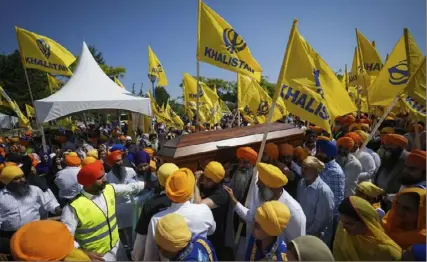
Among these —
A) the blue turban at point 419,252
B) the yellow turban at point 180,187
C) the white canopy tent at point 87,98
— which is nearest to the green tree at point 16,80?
the white canopy tent at point 87,98

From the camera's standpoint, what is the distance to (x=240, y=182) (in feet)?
11.1

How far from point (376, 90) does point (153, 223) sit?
485cm

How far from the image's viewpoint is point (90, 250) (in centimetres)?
256

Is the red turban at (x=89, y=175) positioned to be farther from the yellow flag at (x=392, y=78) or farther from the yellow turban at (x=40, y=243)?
the yellow flag at (x=392, y=78)

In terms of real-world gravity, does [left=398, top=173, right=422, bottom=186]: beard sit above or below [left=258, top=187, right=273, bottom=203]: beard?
above

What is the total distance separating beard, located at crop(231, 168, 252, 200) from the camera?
333cm

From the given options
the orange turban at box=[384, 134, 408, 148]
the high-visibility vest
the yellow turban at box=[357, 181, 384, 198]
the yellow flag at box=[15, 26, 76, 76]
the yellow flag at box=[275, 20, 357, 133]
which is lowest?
the high-visibility vest

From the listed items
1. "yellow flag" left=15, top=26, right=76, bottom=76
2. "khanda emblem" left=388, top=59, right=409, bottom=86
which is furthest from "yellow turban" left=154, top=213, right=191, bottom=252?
"yellow flag" left=15, top=26, right=76, bottom=76

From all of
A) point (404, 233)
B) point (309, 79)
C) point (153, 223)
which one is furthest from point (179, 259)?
point (309, 79)

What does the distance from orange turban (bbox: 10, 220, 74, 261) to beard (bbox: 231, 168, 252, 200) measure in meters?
2.03

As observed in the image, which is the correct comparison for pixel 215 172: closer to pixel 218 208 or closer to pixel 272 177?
pixel 218 208

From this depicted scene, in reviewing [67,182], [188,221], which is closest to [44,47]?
[67,182]

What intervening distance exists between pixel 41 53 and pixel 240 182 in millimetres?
7189

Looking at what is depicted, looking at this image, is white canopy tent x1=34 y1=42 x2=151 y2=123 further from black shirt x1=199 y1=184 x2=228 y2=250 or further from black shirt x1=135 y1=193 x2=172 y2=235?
black shirt x1=135 y1=193 x2=172 y2=235
